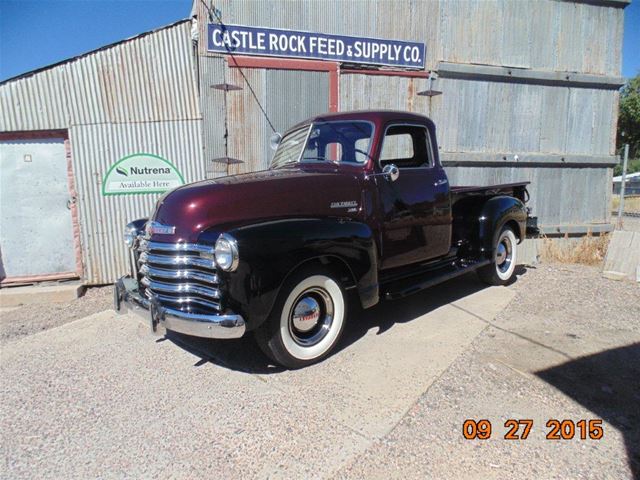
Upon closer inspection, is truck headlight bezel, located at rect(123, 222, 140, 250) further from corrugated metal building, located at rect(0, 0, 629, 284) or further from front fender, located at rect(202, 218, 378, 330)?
corrugated metal building, located at rect(0, 0, 629, 284)

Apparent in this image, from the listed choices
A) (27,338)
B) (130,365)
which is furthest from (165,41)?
(130,365)

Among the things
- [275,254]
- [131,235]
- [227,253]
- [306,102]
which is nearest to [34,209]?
[131,235]

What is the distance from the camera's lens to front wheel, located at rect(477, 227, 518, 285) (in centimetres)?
587

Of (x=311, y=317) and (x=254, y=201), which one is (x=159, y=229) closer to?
(x=254, y=201)

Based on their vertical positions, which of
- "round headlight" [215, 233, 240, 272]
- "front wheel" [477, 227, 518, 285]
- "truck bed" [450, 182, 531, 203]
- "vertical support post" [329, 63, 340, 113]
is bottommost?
"front wheel" [477, 227, 518, 285]

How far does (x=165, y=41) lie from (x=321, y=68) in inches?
96.2

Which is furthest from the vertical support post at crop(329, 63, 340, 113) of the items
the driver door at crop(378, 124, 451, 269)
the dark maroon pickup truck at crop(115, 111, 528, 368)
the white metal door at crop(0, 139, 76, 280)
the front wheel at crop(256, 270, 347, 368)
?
the front wheel at crop(256, 270, 347, 368)

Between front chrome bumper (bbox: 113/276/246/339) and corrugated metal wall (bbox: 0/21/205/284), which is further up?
corrugated metal wall (bbox: 0/21/205/284)

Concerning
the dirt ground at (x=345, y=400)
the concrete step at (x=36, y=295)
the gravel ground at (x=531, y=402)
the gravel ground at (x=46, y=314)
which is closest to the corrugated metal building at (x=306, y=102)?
the concrete step at (x=36, y=295)

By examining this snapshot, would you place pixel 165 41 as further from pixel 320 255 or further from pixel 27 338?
pixel 320 255

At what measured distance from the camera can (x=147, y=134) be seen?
22.0ft

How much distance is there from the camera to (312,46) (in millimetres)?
7203
